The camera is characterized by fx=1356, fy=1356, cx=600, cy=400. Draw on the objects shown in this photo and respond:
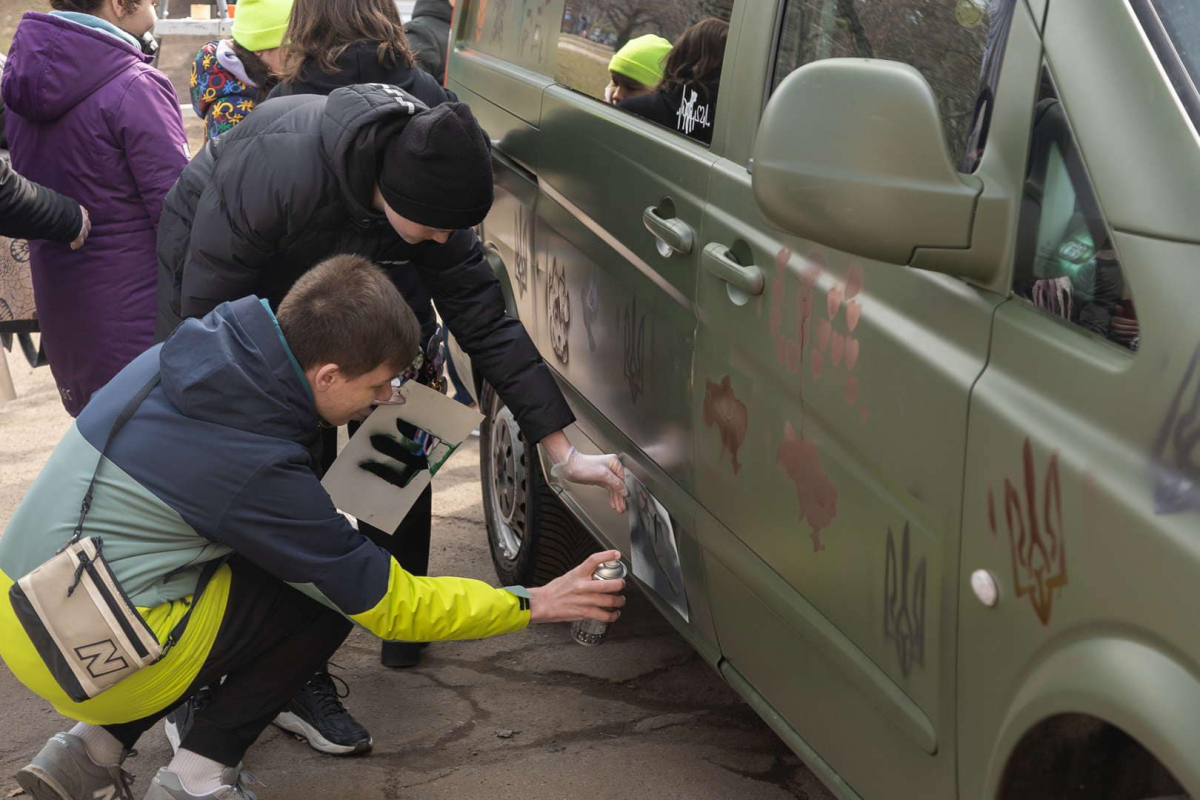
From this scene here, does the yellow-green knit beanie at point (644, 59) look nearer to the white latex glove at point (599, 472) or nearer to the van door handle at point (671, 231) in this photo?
the van door handle at point (671, 231)

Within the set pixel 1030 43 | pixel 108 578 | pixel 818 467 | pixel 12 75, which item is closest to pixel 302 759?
pixel 108 578

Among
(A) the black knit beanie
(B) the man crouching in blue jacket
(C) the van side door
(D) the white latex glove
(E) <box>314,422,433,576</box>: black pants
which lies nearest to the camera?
(C) the van side door

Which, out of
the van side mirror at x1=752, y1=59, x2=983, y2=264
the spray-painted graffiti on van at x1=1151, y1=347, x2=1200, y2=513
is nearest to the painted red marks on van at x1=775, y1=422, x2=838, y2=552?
the van side mirror at x1=752, y1=59, x2=983, y2=264

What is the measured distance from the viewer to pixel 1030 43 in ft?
5.08

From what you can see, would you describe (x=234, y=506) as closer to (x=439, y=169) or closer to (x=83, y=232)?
(x=439, y=169)

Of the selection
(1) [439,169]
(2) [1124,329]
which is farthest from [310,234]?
(2) [1124,329]

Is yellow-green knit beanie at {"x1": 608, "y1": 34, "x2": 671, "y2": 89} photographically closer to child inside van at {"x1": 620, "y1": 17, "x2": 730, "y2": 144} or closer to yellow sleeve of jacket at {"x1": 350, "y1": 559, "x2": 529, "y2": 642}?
child inside van at {"x1": 620, "y1": 17, "x2": 730, "y2": 144}

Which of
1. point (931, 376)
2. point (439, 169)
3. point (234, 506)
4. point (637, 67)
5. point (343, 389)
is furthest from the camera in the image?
point (637, 67)

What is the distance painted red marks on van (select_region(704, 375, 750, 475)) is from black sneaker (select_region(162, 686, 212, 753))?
3.96 ft

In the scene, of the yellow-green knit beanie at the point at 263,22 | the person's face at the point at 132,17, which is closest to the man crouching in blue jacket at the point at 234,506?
the person's face at the point at 132,17

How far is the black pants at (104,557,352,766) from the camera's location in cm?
248

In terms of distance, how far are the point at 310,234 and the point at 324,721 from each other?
1.08 metres

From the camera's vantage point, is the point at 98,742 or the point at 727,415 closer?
the point at 727,415

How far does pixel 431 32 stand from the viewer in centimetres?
579
